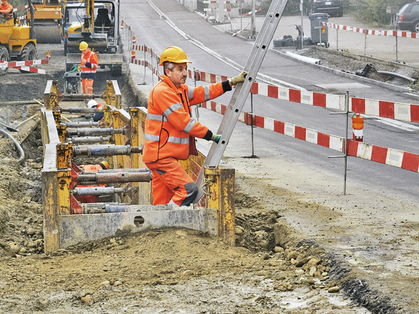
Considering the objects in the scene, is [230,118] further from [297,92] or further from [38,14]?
[38,14]

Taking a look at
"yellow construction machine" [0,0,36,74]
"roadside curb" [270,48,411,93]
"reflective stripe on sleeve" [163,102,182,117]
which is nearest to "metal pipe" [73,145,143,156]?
"reflective stripe on sleeve" [163,102,182,117]

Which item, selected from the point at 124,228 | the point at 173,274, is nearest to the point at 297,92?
the point at 124,228

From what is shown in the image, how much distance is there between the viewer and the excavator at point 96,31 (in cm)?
2166

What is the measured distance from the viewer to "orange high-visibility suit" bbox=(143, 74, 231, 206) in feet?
18.7

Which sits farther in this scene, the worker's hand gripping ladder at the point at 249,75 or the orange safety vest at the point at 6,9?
the orange safety vest at the point at 6,9

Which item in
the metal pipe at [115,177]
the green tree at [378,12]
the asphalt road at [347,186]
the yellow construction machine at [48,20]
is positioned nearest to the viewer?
the asphalt road at [347,186]

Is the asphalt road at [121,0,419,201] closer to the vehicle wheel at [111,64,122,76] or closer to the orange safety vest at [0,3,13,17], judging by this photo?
the vehicle wheel at [111,64,122,76]

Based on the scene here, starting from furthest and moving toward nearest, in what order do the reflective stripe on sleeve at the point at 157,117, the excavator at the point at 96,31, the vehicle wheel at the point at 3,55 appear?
the excavator at the point at 96,31, the vehicle wheel at the point at 3,55, the reflective stripe on sleeve at the point at 157,117

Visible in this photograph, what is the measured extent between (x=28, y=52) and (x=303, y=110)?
11779mm

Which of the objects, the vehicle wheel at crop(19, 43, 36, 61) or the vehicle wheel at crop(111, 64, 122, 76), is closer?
the vehicle wheel at crop(19, 43, 36, 61)

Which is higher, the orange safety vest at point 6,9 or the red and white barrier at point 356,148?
the orange safety vest at point 6,9

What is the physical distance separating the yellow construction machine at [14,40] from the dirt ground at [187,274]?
51.0 feet

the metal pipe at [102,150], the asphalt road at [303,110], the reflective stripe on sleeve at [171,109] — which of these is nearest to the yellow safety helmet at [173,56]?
the reflective stripe on sleeve at [171,109]

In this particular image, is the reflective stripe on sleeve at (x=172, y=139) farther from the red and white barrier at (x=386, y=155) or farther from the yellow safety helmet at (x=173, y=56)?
the red and white barrier at (x=386, y=155)
